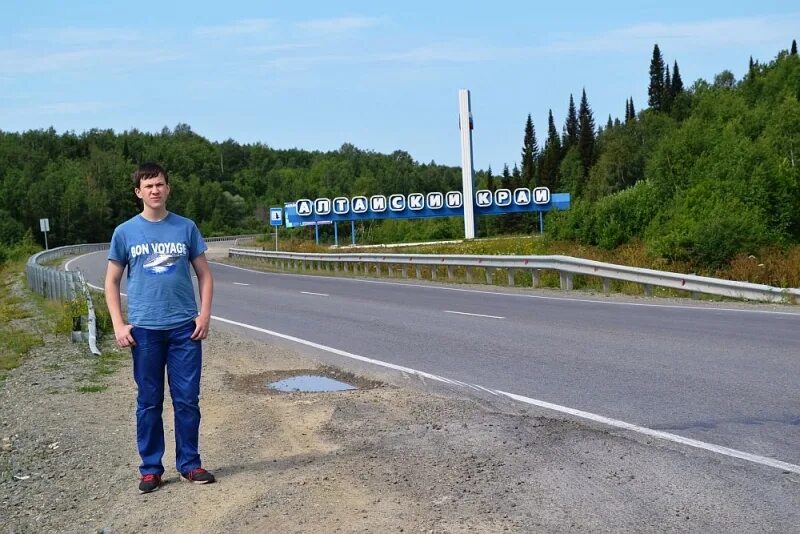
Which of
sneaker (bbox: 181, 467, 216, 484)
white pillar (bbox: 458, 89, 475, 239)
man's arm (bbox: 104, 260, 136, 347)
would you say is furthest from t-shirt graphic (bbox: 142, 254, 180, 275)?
white pillar (bbox: 458, 89, 475, 239)

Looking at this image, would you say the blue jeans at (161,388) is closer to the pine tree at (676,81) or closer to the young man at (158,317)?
the young man at (158,317)

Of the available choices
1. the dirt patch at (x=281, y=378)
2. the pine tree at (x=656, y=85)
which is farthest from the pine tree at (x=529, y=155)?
the dirt patch at (x=281, y=378)

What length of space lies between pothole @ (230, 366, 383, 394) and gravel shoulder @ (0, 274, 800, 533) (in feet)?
1.88

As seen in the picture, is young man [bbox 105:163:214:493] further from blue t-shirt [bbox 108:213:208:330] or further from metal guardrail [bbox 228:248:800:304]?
metal guardrail [bbox 228:248:800:304]

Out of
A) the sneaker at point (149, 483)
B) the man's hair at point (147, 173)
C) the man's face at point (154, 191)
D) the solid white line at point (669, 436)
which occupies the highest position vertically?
the man's hair at point (147, 173)

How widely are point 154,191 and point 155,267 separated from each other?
49 cm

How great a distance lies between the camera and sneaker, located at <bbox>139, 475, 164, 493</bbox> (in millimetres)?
6046

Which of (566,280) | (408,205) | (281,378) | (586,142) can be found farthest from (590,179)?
(281,378)

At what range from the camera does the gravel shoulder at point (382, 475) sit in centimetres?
511

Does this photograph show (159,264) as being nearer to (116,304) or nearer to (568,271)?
(116,304)

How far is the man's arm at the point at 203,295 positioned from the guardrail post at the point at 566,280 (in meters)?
17.3

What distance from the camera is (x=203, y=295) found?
6.36 meters

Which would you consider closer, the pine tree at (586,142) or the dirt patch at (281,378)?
the dirt patch at (281,378)

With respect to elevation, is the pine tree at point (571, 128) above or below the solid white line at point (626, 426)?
above
